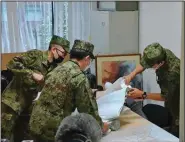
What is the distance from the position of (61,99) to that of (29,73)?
0.49 ft

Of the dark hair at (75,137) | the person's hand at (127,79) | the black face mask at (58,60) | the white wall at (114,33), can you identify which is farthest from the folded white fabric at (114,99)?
the dark hair at (75,137)

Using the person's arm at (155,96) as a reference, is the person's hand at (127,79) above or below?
above

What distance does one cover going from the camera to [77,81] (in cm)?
108

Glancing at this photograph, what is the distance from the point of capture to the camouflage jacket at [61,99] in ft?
3.51

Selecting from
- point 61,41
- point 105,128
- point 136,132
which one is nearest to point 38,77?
point 61,41

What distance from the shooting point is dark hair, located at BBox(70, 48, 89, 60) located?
3.59 ft

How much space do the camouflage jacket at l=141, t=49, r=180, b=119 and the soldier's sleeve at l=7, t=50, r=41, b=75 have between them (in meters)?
0.43

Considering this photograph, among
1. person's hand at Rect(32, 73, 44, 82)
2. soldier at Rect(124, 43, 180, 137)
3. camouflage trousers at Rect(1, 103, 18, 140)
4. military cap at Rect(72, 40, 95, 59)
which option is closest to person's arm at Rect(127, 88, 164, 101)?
soldier at Rect(124, 43, 180, 137)

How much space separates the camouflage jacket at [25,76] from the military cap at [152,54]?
14.3 inches

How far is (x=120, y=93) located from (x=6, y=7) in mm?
589

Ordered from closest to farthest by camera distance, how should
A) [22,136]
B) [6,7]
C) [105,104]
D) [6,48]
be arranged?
[6,7] < [6,48] < [22,136] < [105,104]

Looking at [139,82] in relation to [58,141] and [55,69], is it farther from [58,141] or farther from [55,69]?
[58,141]

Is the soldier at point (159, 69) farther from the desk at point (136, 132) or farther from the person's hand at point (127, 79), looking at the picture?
the desk at point (136, 132)

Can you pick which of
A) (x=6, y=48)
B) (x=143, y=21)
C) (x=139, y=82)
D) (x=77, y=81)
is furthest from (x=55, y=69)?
(x=143, y=21)
